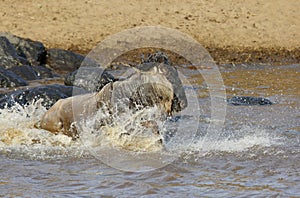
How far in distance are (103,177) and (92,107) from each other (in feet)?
3.47

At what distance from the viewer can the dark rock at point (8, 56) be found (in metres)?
14.6

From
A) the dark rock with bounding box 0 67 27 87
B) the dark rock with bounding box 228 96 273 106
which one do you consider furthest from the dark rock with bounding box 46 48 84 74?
the dark rock with bounding box 228 96 273 106

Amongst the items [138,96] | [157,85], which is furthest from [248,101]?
[157,85]

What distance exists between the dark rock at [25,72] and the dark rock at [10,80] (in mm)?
615

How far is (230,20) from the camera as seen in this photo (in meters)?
21.2

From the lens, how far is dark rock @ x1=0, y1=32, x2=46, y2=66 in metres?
15.6

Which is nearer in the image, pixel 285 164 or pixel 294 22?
pixel 285 164

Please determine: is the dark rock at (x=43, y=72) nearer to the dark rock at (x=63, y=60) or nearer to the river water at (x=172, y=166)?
the dark rock at (x=63, y=60)

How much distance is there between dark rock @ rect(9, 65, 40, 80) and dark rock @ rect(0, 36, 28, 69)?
272 mm

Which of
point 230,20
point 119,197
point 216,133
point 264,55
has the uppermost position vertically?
point 230,20

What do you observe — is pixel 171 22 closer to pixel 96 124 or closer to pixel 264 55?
pixel 264 55

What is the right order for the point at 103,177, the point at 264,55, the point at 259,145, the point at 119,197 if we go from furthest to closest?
the point at 264,55
the point at 259,145
the point at 103,177
the point at 119,197

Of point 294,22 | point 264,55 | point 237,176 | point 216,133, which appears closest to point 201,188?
point 237,176

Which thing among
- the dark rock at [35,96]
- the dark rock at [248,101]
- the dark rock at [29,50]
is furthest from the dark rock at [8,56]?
the dark rock at [248,101]
